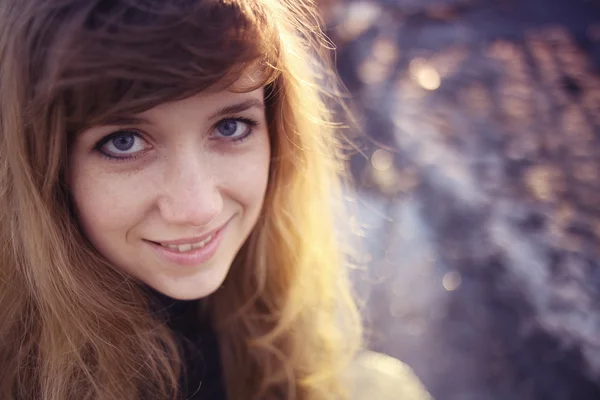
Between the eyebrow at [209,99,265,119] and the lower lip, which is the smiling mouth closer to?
the lower lip

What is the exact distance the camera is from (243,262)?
1.63m

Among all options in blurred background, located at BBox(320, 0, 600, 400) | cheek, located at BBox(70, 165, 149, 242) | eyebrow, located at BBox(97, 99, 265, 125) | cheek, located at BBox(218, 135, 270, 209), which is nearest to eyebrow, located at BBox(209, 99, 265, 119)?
A: eyebrow, located at BBox(97, 99, 265, 125)

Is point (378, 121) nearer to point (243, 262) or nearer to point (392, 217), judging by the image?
point (392, 217)

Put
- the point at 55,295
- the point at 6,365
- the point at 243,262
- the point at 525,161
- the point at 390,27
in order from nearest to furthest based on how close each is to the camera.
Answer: the point at 55,295 → the point at 6,365 → the point at 243,262 → the point at 525,161 → the point at 390,27

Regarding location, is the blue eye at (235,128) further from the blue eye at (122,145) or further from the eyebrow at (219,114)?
the blue eye at (122,145)

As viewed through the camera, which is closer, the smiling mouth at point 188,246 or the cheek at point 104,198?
the cheek at point 104,198

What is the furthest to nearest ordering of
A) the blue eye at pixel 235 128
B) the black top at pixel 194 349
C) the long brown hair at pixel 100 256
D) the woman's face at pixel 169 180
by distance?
the black top at pixel 194 349
the blue eye at pixel 235 128
the woman's face at pixel 169 180
the long brown hair at pixel 100 256

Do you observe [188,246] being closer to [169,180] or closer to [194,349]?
[169,180]

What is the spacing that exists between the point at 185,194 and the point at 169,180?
0.14 ft

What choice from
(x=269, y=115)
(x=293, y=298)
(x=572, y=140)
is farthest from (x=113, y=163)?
(x=572, y=140)

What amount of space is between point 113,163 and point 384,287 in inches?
76.0

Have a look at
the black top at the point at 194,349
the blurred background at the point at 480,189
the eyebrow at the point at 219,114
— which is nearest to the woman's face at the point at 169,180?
the eyebrow at the point at 219,114

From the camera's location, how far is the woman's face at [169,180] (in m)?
1.03

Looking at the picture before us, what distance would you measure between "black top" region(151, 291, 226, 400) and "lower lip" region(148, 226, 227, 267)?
209mm
